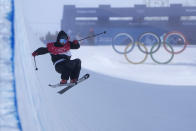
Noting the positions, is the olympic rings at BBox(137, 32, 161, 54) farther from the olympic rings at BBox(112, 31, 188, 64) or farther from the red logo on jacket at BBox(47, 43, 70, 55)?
the red logo on jacket at BBox(47, 43, 70, 55)

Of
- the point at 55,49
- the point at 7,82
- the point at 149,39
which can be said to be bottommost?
the point at 149,39

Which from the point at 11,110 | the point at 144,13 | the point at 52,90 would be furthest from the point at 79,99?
the point at 144,13

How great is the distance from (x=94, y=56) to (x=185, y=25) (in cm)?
390

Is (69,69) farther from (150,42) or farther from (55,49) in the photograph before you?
(150,42)

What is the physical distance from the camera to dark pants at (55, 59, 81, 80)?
199 centimetres

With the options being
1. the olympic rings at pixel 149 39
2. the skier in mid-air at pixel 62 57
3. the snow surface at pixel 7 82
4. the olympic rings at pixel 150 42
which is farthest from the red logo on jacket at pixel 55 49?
the olympic rings at pixel 149 39

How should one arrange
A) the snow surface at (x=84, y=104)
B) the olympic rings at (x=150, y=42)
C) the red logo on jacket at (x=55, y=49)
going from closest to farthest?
1. the snow surface at (x=84, y=104)
2. the red logo on jacket at (x=55, y=49)
3. the olympic rings at (x=150, y=42)

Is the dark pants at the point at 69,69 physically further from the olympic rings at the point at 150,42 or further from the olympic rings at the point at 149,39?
the olympic rings at the point at 149,39

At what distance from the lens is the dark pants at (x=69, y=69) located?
6.53ft

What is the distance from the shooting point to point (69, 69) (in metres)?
2.03

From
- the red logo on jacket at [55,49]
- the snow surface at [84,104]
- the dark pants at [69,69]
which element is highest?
the red logo on jacket at [55,49]

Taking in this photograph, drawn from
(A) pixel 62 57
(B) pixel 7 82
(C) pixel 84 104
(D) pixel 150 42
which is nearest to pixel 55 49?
(A) pixel 62 57

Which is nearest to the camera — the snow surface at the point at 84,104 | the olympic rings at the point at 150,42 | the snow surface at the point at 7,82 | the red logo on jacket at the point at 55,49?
the snow surface at the point at 7,82

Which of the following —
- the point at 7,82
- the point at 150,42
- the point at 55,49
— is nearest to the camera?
the point at 7,82
